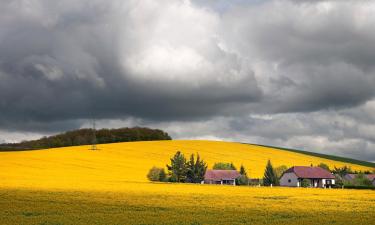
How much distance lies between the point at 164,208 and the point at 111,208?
146 inches

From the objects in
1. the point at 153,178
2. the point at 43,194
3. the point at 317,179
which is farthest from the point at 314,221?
the point at 317,179

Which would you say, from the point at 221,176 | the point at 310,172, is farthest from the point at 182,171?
the point at 310,172

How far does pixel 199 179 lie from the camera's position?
4072 inches

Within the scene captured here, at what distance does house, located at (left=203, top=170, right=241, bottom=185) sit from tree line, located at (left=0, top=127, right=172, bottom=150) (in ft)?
166

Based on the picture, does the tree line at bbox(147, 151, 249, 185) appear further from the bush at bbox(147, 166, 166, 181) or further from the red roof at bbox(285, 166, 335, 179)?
the red roof at bbox(285, 166, 335, 179)

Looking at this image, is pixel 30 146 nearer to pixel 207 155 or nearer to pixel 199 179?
pixel 207 155

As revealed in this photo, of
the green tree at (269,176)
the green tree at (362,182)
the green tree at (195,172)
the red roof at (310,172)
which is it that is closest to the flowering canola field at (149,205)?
the green tree at (195,172)

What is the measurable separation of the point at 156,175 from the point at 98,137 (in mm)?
79884

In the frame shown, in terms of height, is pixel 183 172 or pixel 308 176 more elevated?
pixel 183 172

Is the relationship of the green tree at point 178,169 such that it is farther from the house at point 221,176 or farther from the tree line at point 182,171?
the house at point 221,176

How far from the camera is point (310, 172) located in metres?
116

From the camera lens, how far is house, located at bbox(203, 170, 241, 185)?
109250mm

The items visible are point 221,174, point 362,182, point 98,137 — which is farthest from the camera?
point 98,137

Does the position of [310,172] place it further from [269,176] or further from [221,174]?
[269,176]
